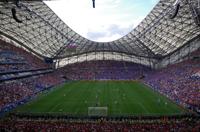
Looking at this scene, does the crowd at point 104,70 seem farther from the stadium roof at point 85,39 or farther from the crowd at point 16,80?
the crowd at point 16,80

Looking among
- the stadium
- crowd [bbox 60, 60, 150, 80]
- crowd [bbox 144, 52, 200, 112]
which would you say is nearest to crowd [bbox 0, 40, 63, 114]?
the stadium

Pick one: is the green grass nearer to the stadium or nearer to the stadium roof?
the stadium

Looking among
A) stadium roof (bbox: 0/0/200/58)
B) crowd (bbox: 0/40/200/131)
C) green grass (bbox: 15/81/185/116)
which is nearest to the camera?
crowd (bbox: 0/40/200/131)

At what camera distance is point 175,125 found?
32.9 metres

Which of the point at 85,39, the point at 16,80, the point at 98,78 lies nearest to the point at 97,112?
the point at 16,80

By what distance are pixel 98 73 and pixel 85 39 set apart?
1402 cm

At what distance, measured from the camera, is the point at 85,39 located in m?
99.2

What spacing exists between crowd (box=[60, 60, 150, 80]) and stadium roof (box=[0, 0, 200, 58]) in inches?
192

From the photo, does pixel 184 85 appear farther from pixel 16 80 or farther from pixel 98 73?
pixel 98 73

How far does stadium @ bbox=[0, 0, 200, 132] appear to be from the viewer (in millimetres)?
39225

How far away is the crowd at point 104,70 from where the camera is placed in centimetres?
10319

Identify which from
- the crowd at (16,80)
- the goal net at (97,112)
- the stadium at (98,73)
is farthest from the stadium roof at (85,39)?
the goal net at (97,112)

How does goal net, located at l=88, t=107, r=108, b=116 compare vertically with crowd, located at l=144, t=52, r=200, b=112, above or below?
below

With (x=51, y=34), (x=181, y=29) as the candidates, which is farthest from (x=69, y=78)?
(x=181, y=29)
